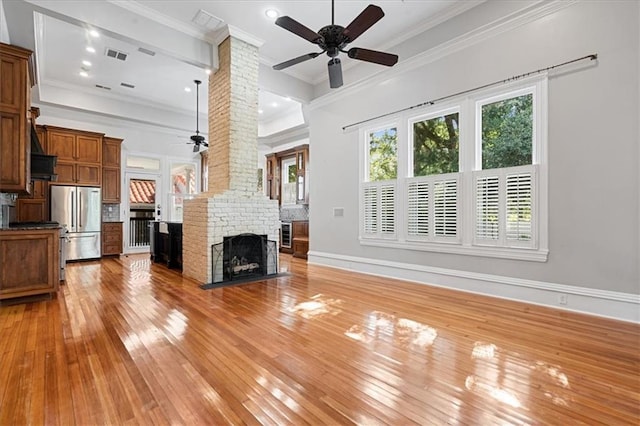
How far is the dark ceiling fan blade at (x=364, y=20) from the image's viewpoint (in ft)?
9.78

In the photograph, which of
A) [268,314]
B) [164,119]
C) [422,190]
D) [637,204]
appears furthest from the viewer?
[164,119]

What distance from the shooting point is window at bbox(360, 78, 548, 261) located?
385 centimetres

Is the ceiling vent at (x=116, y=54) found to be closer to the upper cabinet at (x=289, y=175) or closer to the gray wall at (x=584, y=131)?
the upper cabinet at (x=289, y=175)

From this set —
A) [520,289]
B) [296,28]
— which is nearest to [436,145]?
[520,289]

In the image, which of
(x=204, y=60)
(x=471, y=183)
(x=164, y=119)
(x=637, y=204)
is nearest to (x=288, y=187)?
(x=164, y=119)

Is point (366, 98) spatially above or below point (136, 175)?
above

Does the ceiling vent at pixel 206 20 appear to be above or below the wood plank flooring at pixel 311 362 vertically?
above

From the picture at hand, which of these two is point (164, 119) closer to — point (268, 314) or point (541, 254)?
point (268, 314)

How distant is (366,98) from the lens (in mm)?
5840

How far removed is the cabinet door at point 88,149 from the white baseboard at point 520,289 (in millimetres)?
6894

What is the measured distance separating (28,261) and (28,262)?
1 centimetres

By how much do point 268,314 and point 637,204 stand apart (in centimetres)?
411

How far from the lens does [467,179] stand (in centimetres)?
441

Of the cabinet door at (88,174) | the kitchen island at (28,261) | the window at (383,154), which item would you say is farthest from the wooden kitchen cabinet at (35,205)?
the window at (383,154)
